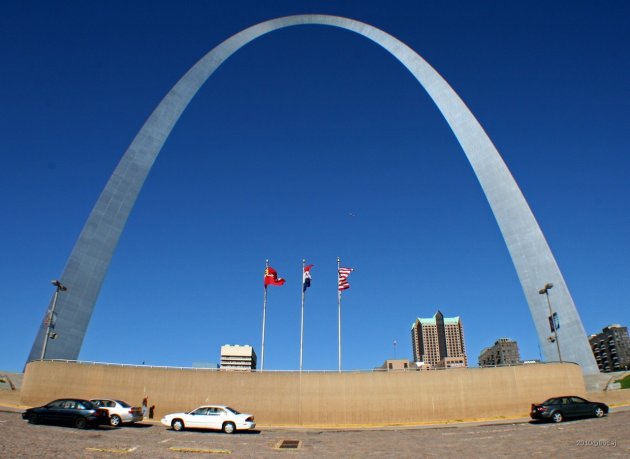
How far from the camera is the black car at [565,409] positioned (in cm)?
2198

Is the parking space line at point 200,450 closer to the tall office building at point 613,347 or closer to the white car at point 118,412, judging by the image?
the white car at point 118,412

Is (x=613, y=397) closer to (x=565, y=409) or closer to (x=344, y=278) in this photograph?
(x=565, y=409)

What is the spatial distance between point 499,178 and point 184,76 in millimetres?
35072

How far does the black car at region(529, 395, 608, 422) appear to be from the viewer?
72.1 feet

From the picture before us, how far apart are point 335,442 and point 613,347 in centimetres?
20427

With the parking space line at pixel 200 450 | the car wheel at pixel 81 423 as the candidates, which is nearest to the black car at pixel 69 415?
the car wheel at pixel 81 423

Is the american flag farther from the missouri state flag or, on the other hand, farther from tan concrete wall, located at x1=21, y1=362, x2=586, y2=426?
tan concrete wall, located at x1=21, y1=362, x2=586, y2=426

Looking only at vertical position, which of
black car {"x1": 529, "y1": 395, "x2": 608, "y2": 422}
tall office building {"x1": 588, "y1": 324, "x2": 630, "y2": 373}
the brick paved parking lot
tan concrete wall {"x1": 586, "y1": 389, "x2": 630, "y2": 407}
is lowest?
the brick paved parking lot

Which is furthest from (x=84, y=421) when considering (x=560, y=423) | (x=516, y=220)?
(x=516, y=220)

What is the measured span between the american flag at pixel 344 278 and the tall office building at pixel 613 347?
588 ft

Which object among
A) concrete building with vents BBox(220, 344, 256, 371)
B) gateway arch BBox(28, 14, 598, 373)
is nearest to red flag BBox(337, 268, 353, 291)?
gateway arch BBox(28, 14, 598, 373)

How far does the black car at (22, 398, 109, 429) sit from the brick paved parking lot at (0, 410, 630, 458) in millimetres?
416

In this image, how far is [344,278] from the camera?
3788cm

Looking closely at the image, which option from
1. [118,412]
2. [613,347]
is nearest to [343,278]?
[118,412]
